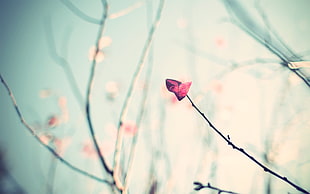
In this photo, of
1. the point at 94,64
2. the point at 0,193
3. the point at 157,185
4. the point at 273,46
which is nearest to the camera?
the point at 273,46

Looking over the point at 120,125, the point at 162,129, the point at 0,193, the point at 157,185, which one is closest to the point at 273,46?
the point at 120,125

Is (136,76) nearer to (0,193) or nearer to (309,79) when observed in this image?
(309,79)

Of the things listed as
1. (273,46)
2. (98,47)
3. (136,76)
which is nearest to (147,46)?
(136,76)

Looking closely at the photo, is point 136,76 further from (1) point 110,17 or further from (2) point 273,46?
(2) point 273,46

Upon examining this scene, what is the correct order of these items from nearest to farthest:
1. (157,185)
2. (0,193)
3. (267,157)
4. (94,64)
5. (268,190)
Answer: (94,64) < (268,190) < (267,157) < (157,185) < (0,193)

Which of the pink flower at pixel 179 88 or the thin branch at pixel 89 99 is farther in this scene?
the thin branch at pixel 89 99

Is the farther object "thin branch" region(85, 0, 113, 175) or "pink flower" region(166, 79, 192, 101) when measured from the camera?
"thin branch" region(85, 0, 113, 175)

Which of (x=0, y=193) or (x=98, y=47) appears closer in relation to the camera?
(x=98, y=47)

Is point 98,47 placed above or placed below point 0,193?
above

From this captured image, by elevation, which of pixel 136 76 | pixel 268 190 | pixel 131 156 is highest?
pixel 136 76

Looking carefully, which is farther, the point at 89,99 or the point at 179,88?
the point at 89,99
